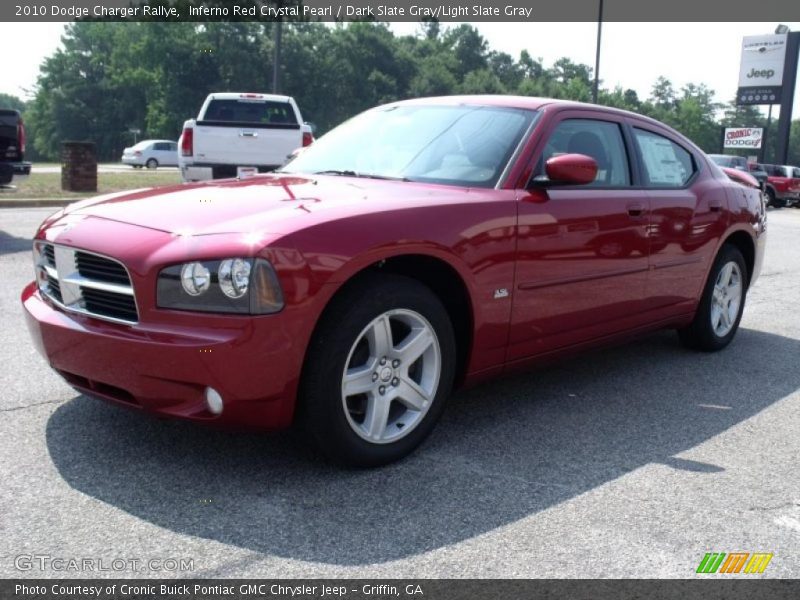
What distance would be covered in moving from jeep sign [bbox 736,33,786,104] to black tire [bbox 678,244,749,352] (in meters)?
40.6

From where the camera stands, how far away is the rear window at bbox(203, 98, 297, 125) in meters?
14.3

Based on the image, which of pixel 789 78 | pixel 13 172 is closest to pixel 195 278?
pixel 13 172

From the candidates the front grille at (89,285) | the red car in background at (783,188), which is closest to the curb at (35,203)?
the front grille at (89,285)

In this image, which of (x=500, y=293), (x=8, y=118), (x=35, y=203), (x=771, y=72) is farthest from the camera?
(x=771, y=72)

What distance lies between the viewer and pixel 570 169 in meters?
4.00

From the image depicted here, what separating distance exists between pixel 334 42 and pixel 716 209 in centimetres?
7642

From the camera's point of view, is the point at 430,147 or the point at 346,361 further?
the point at 430,147

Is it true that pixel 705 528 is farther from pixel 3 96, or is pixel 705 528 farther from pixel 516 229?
pixel 3 96

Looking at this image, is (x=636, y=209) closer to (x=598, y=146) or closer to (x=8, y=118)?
(x=598, y=146)

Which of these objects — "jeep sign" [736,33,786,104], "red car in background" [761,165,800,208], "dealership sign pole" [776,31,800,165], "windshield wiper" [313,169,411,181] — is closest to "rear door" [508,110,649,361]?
"windshield wiper" [313,169,411,181]

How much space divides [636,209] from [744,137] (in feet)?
140

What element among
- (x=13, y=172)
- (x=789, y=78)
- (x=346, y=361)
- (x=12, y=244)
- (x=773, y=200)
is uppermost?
(x=789, y=78)

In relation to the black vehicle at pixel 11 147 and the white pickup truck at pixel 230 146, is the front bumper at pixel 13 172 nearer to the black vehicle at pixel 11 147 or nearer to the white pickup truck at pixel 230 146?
the black vehicle at pixel 11 147

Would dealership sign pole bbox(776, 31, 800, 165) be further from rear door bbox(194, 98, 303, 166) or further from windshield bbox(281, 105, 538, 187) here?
windshield bbox(281, 105, 538, 187)
